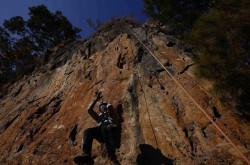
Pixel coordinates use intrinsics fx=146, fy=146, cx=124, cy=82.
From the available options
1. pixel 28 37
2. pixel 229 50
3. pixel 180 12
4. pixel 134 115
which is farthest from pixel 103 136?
pixel 28 37

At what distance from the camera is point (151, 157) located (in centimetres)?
256

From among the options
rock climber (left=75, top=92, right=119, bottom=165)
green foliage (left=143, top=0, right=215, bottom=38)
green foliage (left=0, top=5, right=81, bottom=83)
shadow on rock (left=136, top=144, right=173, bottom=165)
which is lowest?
shadow on rock (left=136, top=144, right=173, bottom=165)

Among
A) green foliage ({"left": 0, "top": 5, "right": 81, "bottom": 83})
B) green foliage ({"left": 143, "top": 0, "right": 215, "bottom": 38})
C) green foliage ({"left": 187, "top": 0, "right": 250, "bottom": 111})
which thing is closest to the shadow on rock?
green foliage ({"left": 187, "top": 0, "right": 250, "bottom": 111})

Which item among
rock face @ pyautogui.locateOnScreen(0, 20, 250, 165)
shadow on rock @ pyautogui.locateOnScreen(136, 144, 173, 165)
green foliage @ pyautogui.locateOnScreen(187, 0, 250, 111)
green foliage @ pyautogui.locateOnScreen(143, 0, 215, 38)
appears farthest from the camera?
green foliage @ pyautogui.locateOnScreen(143, 0, 215, 38)

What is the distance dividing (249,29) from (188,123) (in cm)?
207

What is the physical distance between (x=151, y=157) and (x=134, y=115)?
101cm

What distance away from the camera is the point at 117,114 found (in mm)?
3404

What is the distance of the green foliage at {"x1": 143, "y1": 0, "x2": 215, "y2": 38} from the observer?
20.1ft

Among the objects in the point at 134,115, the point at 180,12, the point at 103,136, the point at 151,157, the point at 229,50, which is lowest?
the point at 151,157

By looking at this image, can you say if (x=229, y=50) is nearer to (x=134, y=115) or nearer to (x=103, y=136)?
(x=134, y=115)

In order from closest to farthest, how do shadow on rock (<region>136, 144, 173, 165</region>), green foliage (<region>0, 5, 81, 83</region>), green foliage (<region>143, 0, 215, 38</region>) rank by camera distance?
shadow on rock (<region>136, 144, 173, 165</region>) → green foliage (<region>143, 0, 215, 38</region>) → green foliage (<region>0, 5, 81, 83</region>)

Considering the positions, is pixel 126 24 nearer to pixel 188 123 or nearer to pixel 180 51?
pixel 180 51

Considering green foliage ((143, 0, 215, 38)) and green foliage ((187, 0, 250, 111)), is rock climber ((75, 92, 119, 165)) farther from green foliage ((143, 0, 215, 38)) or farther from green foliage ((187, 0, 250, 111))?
green foliage ((143, 0, 215, 38))

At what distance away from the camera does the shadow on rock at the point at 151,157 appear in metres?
2.46
